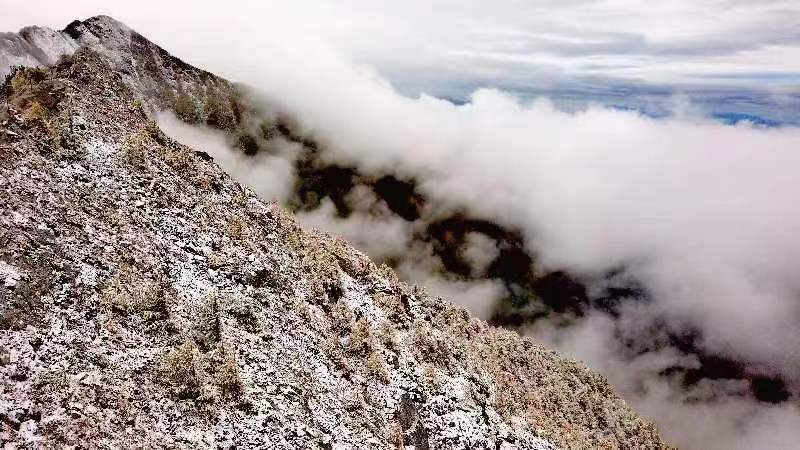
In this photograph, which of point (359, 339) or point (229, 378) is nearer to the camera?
point (229, 378)

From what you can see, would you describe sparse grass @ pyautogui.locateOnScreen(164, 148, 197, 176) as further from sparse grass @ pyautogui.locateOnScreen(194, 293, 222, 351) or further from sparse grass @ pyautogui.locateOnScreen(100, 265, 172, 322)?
sparse grass @ pyautogui.locateOnScreen(194, 293, 222, 351)

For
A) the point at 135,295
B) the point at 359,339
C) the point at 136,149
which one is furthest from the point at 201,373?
the point at 136,149

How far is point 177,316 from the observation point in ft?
62.4

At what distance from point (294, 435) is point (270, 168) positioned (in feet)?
542

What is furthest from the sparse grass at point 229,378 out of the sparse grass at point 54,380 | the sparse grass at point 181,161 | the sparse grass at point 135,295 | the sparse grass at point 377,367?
the sparse grass at point 181,161

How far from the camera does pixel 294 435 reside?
18109mm

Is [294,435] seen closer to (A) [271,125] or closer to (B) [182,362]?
(B) [182,362]

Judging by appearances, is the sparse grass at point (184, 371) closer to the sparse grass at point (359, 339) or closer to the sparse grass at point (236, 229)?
the sparse grass at point (236, 229)

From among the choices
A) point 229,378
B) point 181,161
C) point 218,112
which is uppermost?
point 181,161

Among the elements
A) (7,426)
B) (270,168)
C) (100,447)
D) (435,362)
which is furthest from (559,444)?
(270,168)

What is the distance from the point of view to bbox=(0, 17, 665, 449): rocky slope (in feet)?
50.1

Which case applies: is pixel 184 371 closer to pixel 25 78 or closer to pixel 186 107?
pixel 25 78

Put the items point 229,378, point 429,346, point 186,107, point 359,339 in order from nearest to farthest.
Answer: point 229,378
point 359,339
point 429,346
point 186,107

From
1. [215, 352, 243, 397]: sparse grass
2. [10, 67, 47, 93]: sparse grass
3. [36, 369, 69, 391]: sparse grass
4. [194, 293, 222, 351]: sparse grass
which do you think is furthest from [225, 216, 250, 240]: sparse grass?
[36, 369, 69, 391]: sparse grass
